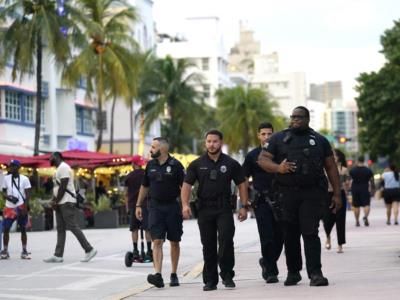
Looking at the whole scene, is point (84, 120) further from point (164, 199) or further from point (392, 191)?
point (164, 199)

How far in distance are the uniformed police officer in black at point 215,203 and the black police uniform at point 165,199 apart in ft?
3.21

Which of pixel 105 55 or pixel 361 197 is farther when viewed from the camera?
pixel 105 55

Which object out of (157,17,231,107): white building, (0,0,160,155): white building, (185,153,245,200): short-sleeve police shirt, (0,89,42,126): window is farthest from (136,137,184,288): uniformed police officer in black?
(157,17,231,107): white building

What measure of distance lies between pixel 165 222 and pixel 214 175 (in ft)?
4.83

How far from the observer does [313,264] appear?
1252 cm

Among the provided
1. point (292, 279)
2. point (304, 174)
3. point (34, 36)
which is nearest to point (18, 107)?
point (34, 36)

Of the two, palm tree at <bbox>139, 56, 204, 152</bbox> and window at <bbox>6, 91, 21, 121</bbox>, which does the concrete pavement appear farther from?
palm tree at <bbox>139, 56, 204, 152</bbox>

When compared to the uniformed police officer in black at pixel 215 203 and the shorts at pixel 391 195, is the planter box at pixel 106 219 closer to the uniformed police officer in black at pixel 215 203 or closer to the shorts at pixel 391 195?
the shorts at pixel 391 195

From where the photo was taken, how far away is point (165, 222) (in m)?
14.3

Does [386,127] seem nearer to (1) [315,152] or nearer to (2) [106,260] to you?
(2) [106,260]

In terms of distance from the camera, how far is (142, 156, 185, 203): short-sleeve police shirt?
14398mm

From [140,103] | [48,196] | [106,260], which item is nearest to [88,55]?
[48,196]

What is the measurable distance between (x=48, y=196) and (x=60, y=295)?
2580 cm

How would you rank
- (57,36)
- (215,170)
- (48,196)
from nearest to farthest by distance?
(215,170) → (48,196) → (57,36)
